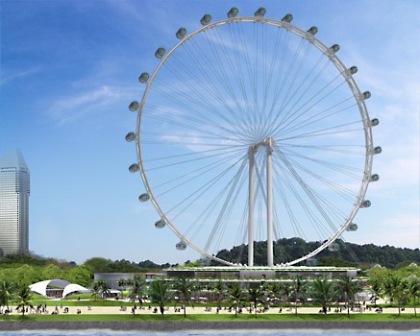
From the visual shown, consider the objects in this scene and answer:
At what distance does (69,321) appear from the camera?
58.3m

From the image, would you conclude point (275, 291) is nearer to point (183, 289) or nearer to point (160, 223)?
point (183, 289)

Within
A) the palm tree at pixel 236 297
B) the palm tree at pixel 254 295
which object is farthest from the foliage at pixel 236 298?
the palm tree at pixel 254 295

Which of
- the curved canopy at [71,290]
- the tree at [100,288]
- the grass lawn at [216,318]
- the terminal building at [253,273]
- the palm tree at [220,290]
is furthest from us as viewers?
the curved canopy at [71,290]

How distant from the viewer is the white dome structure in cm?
8954

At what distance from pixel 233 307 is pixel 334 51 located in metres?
26.8

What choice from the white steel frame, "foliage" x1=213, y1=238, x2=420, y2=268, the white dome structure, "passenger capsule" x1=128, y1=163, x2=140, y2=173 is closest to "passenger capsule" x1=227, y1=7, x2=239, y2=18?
the white steel frame

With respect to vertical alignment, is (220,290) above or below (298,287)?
below

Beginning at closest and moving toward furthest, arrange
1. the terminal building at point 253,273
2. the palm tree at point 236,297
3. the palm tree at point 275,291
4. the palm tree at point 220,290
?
1. the palm tree at point 236,297
2. the palm tree at point 275,291
3. the palm tree at point 220,290
4. the terminal building at point 253,273

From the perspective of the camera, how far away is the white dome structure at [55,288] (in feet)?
294

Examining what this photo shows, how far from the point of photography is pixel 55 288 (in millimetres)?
96375

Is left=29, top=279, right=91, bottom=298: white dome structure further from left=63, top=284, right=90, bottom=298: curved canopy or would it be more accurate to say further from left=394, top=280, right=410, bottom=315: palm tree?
left=394, top=280, right=410, bottom=315: palm tree

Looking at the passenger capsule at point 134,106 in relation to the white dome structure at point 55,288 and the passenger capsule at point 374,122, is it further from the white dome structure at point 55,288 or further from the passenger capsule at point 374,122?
the white dome structure at point 55,288

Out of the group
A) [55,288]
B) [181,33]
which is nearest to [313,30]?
[181,33]

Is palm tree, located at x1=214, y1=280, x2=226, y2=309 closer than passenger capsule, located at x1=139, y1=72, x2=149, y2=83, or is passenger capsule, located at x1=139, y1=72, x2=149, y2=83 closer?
passenger capsule, located at x1=139, y1=72, x2=149, y2=83
